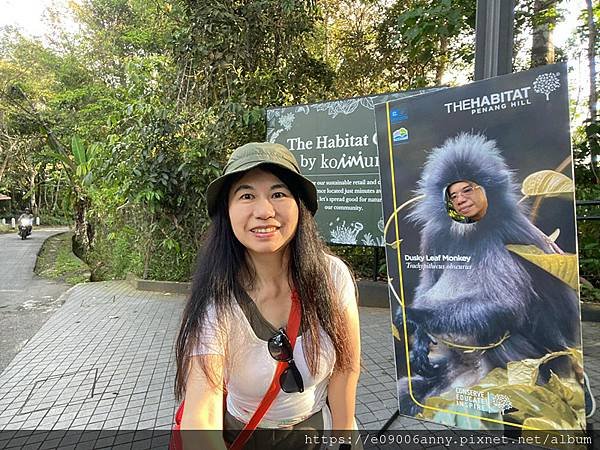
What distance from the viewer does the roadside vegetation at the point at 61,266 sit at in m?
9.54

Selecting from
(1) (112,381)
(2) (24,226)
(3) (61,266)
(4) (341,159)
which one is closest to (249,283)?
(1) (112,381)

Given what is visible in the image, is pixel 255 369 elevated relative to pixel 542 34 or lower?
lower

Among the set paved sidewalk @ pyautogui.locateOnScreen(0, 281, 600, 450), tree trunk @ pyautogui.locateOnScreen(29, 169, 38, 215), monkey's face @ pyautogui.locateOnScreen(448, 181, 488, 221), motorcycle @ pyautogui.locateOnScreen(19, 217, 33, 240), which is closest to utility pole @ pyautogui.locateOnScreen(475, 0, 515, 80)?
monkey's face @ pyautogui.locateOnScreen(448, 181, 488, 221)

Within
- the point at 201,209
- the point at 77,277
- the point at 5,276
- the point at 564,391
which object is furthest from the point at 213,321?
the point at 5,276

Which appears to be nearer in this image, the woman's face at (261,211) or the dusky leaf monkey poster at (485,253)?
the woman's face at (261,211)

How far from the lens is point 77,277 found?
375 inches

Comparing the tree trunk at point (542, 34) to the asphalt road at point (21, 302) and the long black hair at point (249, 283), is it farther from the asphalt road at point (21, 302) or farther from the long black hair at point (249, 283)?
the asphalt road at point (21, 302)

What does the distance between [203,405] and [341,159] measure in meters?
3.96

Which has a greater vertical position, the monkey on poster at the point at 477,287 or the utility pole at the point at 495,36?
the utility pole at the point at 495,36

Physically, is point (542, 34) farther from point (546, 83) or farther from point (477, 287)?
point (477, 287)

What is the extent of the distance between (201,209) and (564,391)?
5.76 meters

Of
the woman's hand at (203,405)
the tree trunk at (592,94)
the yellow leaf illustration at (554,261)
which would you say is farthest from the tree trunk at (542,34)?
the woman's hand at (203,405)

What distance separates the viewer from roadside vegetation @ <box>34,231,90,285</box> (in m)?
9.54

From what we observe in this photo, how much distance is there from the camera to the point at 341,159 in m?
4.95
